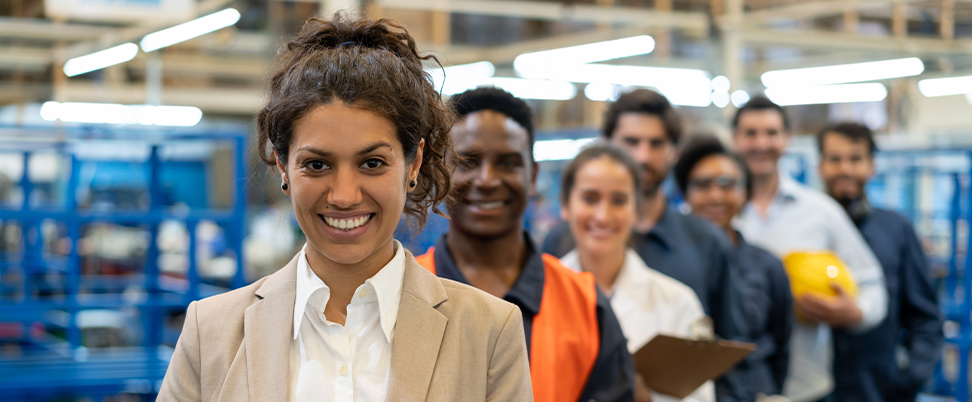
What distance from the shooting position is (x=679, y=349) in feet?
5.73

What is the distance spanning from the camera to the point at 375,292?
3.57 feet

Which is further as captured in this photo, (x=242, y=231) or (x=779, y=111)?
(x=242, y=231)

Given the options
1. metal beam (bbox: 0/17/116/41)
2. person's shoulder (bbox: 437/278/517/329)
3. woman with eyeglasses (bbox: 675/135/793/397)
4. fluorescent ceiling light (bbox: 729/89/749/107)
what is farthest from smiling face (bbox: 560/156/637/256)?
metal beam (bbox: 0/17/116/41)

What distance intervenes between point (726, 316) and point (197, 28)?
5718 millimetres

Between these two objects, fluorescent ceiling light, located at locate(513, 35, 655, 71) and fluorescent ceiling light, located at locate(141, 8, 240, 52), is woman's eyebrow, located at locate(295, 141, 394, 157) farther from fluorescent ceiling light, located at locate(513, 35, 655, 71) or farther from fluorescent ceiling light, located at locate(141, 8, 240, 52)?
fluorescent ceiling light, located at locate(513, 35, 655, 71)

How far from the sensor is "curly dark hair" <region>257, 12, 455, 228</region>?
1.03 meters

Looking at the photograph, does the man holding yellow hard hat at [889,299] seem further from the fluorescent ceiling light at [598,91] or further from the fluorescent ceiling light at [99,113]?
the fluorescent ceiling light at [99,113]

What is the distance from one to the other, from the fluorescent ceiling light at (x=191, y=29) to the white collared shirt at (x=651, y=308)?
4931mm

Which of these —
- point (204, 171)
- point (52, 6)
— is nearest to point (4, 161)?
point (204, 171)

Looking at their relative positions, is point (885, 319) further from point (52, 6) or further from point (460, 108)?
point (52, 6)

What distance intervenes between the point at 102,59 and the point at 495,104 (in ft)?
28.7

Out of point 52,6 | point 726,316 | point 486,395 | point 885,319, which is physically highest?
point 52,6

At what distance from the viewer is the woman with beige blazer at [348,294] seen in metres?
1.02

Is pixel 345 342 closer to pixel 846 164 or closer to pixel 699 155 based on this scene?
pixel 699 155
